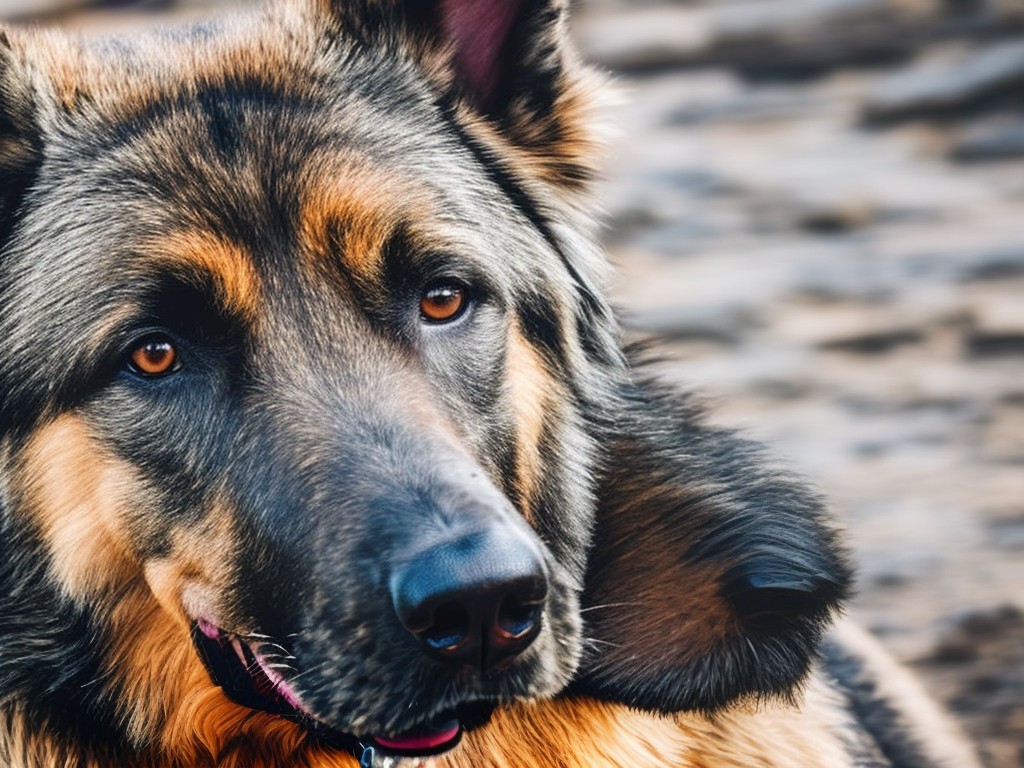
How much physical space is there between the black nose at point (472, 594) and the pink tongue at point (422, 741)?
0.25 meters

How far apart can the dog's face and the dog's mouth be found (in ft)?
0.03

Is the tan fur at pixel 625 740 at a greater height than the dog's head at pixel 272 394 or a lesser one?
lesser

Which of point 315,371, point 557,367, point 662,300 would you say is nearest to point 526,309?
point 557,367

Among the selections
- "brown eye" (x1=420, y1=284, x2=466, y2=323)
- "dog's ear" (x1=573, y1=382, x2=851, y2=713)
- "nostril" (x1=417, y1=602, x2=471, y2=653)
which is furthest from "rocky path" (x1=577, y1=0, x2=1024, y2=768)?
"nostril" (x1=417, y1=602, x2=471, y2=653)

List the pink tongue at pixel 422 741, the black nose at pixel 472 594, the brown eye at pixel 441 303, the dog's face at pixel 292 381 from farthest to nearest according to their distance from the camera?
the brown eye at pixel 441 303 → the pink tongue at pixel 422 741 → the dog's face at pixel 292 381 → the black nose at pixel 472 594

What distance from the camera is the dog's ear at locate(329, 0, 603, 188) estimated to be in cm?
354

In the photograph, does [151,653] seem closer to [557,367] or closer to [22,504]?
[22,504]

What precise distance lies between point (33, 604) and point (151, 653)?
0.28 meters

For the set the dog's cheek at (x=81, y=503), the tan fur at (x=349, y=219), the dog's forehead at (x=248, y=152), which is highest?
the dog's forehead at (x=248, y=152)

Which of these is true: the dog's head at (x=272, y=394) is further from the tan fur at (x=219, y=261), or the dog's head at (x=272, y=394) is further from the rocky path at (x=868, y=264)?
the rocky path at (x=868, y=264)

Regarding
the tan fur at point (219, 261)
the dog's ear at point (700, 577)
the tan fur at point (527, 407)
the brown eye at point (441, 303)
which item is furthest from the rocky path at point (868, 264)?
the tan fur at point (219, 261)

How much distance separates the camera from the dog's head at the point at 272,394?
286 cm

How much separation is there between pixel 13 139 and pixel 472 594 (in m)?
1.49

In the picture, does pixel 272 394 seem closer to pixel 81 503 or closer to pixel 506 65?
pixel 81 503
